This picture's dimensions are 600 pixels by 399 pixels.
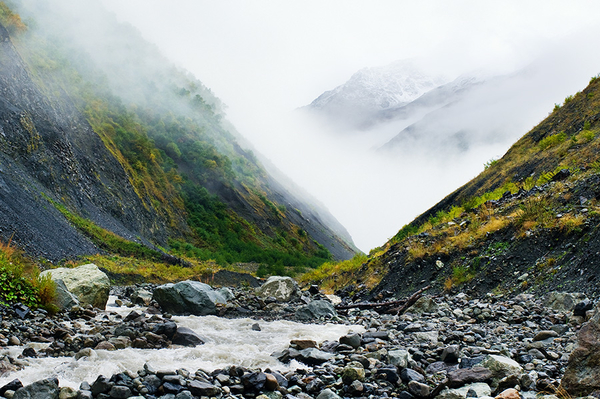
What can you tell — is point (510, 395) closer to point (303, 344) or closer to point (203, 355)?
point (303, 344)

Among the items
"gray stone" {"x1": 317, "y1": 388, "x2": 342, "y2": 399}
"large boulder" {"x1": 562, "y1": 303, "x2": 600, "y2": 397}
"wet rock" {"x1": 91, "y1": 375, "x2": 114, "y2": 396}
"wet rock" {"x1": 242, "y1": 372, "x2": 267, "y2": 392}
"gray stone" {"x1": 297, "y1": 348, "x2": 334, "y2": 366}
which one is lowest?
"wet rock" {"x1": 91, "y1": 375, "x2": 114, "y2": 396}

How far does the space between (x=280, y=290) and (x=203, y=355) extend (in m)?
11.0

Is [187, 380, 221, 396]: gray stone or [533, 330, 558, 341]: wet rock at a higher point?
[533, 330, 558, 341]: wet rock

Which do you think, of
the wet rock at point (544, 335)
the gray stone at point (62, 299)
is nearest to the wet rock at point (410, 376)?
the wet rock at point (544, 335)

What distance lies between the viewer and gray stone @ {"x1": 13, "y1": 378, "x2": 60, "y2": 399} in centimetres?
473

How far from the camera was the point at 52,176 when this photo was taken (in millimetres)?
29969

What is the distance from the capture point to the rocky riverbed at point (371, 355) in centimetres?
497

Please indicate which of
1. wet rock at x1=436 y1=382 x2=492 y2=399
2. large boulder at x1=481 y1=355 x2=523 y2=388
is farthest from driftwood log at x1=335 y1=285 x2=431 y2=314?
wet rock at x1=436 y1=382 x2=492 y2=399

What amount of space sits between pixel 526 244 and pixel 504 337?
5901 mm

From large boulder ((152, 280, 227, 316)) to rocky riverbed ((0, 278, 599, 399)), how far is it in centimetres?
315

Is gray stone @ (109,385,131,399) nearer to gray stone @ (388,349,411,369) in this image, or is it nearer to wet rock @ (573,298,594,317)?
gray stone @ (388,349,411,369)

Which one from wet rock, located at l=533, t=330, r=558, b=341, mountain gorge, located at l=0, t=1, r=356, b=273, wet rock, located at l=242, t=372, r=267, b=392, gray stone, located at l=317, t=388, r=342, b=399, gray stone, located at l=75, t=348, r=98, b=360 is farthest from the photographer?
mountain gorge, located at l=0, t=1, r=356, b=273

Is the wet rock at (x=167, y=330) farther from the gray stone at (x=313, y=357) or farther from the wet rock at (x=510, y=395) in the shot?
the wet rock at (x=510, y=395)

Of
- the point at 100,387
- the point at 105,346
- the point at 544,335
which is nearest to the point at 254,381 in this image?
the point at 100,387
